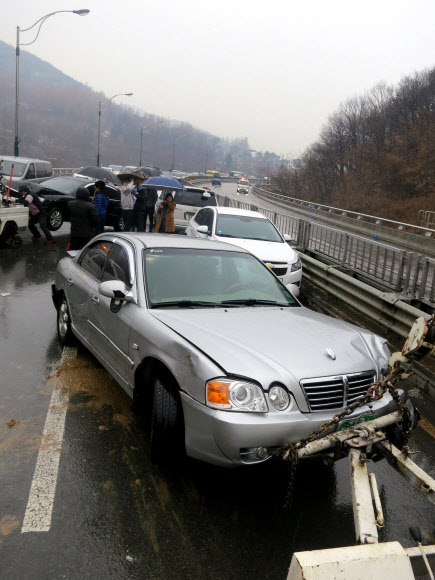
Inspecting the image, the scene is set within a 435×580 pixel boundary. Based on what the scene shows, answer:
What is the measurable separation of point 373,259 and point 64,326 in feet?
→ 17.8

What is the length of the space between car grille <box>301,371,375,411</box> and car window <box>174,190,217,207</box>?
1383 centimetres

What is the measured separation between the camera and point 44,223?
537 inches

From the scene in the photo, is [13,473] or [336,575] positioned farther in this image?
[13,473]

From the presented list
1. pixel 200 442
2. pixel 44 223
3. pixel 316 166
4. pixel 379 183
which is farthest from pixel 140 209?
pixel 316 166

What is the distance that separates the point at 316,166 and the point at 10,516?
69.7 m

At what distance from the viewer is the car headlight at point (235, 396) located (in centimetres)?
321

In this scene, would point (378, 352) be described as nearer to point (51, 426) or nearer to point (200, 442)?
point (200, 442)

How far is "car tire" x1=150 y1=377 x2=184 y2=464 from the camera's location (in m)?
3.54

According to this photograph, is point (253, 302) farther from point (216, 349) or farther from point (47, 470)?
point (47, 470)

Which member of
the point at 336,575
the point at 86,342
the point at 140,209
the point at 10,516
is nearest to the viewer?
the point at 336,575

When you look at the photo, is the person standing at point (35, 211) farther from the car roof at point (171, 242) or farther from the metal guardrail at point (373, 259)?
the car roof at point (171, 242)

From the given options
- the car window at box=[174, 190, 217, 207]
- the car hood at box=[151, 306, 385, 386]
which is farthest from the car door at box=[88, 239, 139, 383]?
the car window at box=[174, 190, 217, 207]

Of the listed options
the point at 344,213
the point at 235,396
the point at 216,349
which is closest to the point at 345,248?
the point at 216,349

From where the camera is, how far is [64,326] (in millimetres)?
6293
